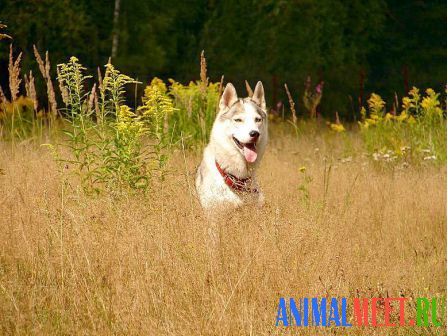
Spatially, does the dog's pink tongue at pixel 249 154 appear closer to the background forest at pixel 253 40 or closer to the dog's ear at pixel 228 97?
the dog's ear at pixel 228 97

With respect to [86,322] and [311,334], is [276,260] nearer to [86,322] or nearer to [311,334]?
[311,334]

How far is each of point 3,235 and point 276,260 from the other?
194 cm

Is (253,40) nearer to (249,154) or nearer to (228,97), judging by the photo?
(228,97)

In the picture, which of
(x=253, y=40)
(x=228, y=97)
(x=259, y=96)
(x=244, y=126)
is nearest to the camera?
(x=244, y=126)

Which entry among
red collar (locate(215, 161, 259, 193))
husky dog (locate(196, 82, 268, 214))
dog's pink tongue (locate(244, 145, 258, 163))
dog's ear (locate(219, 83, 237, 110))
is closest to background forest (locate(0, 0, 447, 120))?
dog's ear (locate(219, 83, 237, 110))

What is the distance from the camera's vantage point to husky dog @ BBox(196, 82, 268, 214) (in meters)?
5.53

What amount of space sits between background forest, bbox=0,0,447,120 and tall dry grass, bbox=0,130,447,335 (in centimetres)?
913

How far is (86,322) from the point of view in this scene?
390cm

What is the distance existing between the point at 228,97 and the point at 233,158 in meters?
0.67

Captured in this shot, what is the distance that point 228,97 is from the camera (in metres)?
6.22

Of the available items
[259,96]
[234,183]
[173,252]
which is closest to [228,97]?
[259,96]

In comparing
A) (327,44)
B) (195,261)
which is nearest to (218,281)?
(195,261)

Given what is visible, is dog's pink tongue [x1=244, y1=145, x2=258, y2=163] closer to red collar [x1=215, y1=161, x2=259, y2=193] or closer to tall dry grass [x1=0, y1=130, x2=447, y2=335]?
red collar [x1=215, y1=161, x2=259, y2=193]

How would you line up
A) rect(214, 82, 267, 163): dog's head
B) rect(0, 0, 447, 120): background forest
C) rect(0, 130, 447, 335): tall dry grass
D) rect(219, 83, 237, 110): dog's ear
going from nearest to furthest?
1. rect(0, 130, 447, 335): tall dry grass
2. rect(214, 82, 267, 163): dog's head
3. rect(219, 83, 237, 110): dog's ear
4. rect(0, 0, 447, 120): background forest
